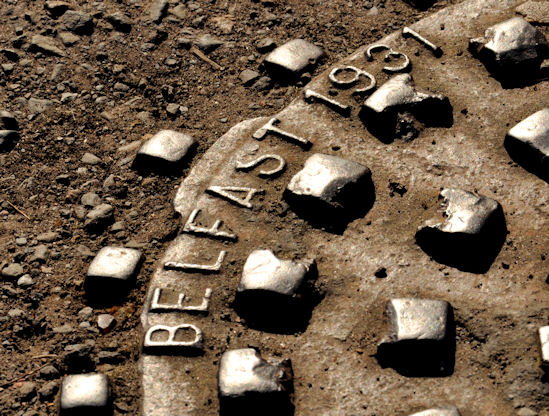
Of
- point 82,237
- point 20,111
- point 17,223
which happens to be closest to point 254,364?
point 82,237

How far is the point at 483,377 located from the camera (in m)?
2.77

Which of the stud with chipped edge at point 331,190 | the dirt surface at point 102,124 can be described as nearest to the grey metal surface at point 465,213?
the stud with chipped edge at point 331,190

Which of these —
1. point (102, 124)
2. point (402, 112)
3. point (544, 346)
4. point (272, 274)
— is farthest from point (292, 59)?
point (544, 346)

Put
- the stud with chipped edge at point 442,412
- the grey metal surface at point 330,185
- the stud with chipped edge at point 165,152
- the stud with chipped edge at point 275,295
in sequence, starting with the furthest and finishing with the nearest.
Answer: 1. the stud with chipped edge at point 165,152
2. the grey metal surface at point 330,185
3. the stud with chipped edge at point 275,295
4. the stud with chipped edge at point 442,412

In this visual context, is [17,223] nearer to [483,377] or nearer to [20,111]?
[20,111]

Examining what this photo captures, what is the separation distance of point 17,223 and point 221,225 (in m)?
1.00

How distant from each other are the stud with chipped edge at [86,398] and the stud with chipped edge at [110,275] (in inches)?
17.5

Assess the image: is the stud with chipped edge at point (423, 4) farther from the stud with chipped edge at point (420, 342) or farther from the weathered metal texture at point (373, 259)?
the stud with chipped edge at point (420, 342)

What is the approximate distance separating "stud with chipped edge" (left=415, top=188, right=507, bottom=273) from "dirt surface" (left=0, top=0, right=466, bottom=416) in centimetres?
112

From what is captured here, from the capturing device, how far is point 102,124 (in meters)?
3.98

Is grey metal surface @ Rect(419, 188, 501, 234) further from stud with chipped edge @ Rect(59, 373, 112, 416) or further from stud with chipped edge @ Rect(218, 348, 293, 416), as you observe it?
stud with chipped edge @ Rect(59, 373, 112, 416)

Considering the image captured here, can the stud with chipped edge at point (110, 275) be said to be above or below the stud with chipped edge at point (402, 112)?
below

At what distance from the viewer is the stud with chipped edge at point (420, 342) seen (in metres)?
2.79

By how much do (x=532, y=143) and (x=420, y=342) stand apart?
107cm
